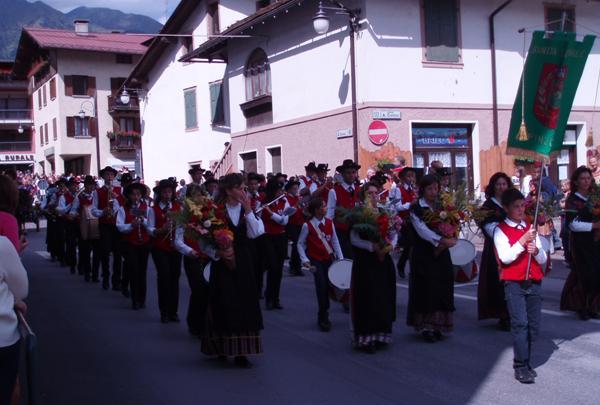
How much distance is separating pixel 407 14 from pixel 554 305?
13430 mm

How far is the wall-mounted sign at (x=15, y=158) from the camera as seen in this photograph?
65.2m

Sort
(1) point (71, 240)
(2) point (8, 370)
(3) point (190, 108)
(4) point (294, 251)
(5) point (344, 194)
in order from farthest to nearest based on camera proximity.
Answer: (3) point (190, 108), (1) point (71, 240), (4) point (294, 251), (5) point (344, 194), (2) point (8, 370)

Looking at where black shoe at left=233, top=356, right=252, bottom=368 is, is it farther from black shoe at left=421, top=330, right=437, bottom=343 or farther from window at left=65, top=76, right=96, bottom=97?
window at left=65, top=76, right=96, bottom=97

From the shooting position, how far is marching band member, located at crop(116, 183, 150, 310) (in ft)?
35.8

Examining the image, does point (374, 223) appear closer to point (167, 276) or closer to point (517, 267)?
point (517, 267)

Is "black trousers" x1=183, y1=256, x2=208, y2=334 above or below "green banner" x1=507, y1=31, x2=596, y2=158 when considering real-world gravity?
below

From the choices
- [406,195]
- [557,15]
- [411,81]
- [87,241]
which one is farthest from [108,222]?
[557,15]

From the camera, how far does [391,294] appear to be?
310 inches

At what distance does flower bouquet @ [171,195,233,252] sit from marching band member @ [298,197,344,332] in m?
1.85

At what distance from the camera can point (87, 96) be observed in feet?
179

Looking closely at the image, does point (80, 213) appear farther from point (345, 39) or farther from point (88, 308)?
point (345, 39)

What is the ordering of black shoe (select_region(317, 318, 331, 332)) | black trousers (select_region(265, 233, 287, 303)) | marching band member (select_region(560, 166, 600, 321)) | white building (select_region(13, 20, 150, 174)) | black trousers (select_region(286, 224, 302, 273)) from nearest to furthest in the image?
marching band member (select_region(560, 166, 600, 321)) < black shoe (select_region(317, 318, 331, 332)) < black trousers (select_region(265, 233, 287, 303)) < black trousers (select_region(286, 224, 302, 273)) < white building (select_region(13, 20, 150, 174))

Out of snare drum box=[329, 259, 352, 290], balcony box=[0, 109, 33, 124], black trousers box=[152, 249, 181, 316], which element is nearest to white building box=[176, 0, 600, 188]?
black trousers box=[152, 249, 181, 316]

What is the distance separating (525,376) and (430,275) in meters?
1.78
